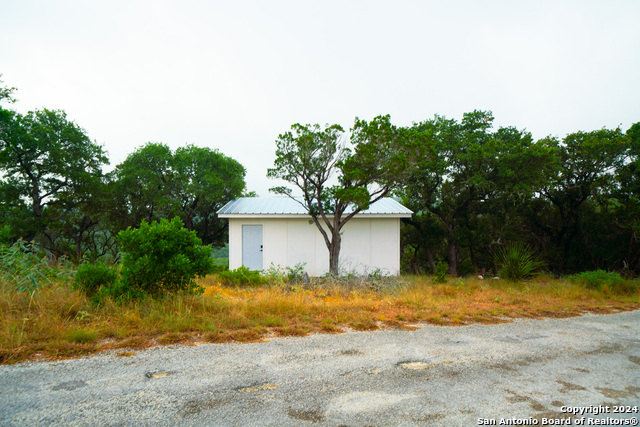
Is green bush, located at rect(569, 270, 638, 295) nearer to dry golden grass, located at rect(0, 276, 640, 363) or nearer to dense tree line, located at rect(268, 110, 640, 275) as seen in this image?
dry golden grass, located at rect(0, 276, 640, 363)

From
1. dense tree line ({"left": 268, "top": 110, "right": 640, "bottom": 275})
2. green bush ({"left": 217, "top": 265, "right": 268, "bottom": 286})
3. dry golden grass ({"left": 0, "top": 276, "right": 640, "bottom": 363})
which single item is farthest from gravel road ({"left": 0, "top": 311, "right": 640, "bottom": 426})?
dense tree line ({"left": 268, "top": 110, "right": 640, "bottom": 275})

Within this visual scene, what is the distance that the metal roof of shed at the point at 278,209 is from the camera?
11.5 meters

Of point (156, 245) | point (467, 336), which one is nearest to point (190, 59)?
point (156, 245)

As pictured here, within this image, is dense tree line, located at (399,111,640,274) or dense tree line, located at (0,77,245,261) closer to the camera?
dense tree line, located at (399,111,640,274)

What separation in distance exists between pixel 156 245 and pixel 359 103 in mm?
11339

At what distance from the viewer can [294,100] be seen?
1430cm

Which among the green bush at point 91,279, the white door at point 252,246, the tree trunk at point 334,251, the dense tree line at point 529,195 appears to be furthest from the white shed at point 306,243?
the green bush at point 91,279

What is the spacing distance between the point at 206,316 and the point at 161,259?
3.88 ft

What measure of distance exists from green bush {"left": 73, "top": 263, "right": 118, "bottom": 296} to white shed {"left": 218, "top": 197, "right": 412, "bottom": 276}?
679cm

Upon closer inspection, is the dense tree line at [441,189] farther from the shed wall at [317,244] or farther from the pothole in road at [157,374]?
the pothole in road at [157,374]

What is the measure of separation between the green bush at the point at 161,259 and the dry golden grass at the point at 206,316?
296mm

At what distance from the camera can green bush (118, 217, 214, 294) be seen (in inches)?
189

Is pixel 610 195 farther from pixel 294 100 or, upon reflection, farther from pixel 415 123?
pixel 294 100

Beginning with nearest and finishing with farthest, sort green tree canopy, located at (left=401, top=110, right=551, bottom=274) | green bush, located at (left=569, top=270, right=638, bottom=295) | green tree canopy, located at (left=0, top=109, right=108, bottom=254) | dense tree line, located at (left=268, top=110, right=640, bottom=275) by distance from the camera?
green bush, located at (left=569, top=270, right=638, bottom=295)
dense tree line, located at (left=268, top=110, right=640, bottom=275)
green tree canopy, located at (left=401, top=110, right=551, bottom=274)
green tree canopy, located at (left=0, top=109, right=108, bottom=254)
